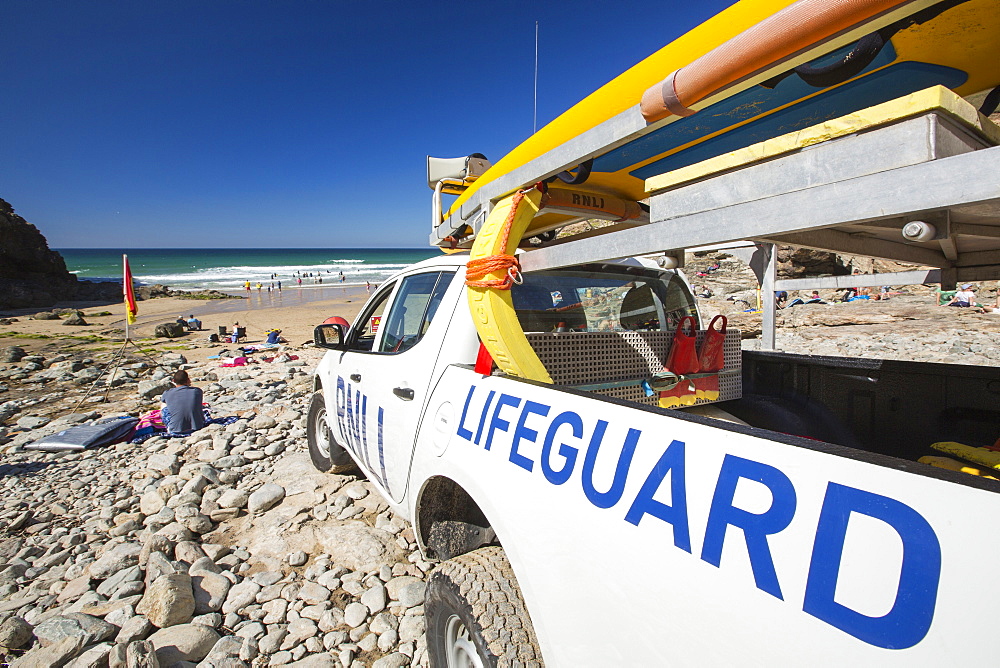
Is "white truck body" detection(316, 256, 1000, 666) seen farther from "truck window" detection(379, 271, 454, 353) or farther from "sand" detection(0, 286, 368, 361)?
"sand" detection(0, 286, 368, 361)

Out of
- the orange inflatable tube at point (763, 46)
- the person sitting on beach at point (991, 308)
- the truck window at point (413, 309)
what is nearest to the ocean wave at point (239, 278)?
the person sitting on beach at point (991, 308)

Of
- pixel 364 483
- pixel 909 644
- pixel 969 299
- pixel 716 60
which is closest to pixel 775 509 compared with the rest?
pixel 909 644

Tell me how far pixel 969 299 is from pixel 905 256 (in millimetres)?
16543

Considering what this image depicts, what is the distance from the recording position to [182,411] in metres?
5.86

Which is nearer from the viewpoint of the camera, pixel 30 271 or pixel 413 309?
pixel 413 309

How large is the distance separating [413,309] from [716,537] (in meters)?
2.34

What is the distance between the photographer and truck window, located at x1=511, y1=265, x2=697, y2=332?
9.32ft

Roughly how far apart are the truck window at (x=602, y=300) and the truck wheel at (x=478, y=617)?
53.6 inches

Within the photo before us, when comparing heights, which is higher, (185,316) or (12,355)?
(185,316)

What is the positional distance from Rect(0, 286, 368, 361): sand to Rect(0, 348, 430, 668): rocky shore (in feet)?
27.2

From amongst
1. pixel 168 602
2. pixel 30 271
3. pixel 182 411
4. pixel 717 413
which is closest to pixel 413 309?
pixel 717 413

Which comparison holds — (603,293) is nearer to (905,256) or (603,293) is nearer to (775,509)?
(905,256)

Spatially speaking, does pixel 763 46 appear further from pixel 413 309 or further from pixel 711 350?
pixel 413 309

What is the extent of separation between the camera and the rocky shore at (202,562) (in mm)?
2451
